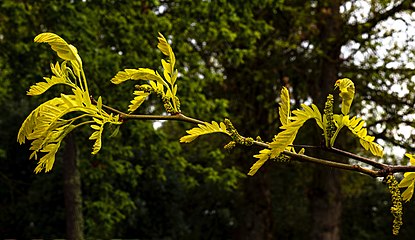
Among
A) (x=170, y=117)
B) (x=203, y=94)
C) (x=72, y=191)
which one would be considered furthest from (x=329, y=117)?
(x=203, y=94)

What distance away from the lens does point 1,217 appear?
1580 cm

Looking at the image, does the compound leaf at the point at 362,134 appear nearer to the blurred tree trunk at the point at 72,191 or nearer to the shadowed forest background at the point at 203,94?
the shadowed forest background at the point at 203,94

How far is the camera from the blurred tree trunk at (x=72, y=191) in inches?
344

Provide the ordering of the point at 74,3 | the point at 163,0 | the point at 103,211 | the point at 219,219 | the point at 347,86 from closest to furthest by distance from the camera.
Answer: the point at 347,86, the point at 74,3, the point at 103,211, the point at 163,0, the point at 219,219

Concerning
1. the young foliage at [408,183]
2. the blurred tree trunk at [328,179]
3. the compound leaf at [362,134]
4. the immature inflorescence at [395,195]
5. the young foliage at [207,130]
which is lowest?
the immature inflorescence at [395,195]

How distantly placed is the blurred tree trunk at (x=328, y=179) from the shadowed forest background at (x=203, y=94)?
2 cm

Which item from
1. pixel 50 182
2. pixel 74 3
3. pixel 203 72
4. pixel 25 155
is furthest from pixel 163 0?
pixel 25 155

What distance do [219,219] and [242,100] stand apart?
7731 millimetres

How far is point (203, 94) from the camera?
10.3 metres

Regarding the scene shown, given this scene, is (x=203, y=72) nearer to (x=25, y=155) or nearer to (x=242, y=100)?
(x=242, y=100)

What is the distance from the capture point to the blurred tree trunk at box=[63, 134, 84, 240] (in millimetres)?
8750

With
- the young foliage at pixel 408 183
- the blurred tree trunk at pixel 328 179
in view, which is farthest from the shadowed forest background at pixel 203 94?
the young foliage at pixel 408 183

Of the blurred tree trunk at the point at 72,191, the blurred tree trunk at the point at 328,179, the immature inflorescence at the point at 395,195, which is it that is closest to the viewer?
the immature inflorescence at the point at 395,195

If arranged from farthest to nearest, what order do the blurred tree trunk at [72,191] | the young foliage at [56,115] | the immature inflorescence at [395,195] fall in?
Answer: 1. the blurred tree trunk at [72,191]
2. the young foliage at [56,115]
3. the immature inflorescence at [395,195]
